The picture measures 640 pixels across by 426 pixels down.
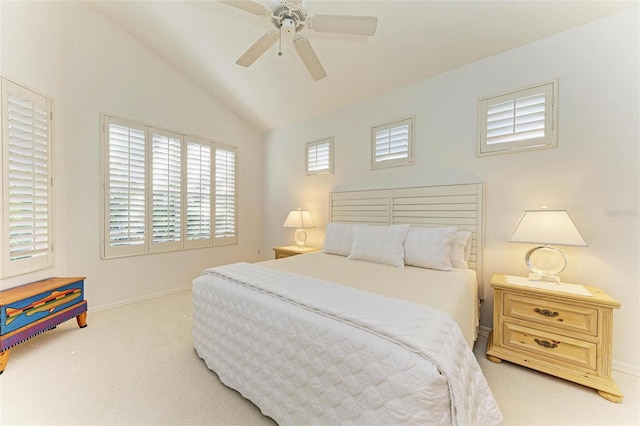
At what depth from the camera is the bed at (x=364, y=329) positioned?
40.0 inches

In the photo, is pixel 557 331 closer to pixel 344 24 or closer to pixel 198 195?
pixel 344 24

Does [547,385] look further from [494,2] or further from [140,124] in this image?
[140,124]

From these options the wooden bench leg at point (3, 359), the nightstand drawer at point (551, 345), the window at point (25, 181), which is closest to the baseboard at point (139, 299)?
the window at point (25, 181)

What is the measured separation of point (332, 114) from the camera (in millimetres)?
3828

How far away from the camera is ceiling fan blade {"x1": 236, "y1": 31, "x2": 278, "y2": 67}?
191 cm

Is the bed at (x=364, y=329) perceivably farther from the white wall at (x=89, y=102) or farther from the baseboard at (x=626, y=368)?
the white wall at (x=89, y=102)

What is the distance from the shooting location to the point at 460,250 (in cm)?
248

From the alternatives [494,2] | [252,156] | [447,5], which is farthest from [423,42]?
[252,156]

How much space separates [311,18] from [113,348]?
3.09 metres

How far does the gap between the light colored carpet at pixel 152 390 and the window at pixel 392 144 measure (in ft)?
6.91

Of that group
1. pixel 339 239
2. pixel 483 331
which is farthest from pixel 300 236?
pixel 483 331

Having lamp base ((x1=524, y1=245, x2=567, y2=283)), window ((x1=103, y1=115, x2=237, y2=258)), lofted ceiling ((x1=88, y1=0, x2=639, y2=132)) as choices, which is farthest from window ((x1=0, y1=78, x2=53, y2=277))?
lamp base ((x1=524, y1=245, x2=567, y2=283))

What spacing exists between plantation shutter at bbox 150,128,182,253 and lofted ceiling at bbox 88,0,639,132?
1.12 meters

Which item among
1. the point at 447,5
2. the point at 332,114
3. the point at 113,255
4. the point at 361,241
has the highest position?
the point at 447,5
